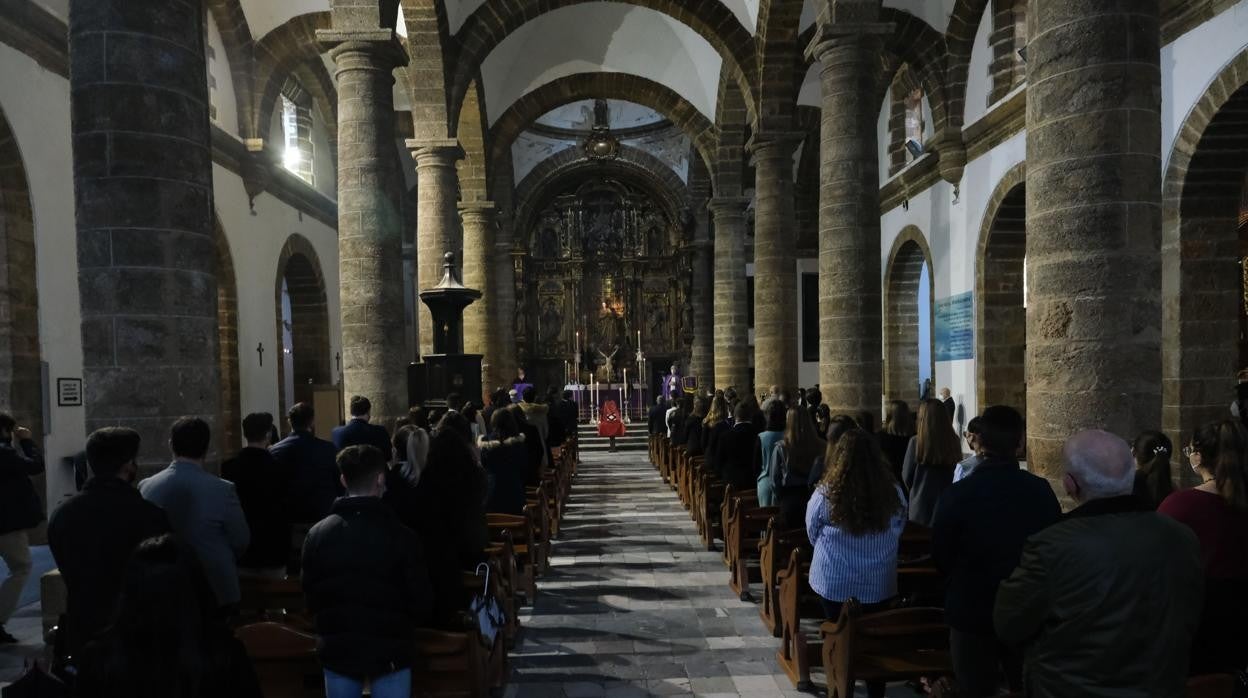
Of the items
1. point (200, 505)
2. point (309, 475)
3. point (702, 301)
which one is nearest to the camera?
point (200, 505)

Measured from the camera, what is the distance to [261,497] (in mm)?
4902

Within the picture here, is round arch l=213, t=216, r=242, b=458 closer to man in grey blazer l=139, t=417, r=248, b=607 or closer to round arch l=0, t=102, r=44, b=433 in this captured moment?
round arch l=0, t=102, r=44, b=433

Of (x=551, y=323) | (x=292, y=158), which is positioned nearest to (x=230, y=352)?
(x=292, y=158)

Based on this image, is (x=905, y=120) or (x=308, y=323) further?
(x=308, y=323)

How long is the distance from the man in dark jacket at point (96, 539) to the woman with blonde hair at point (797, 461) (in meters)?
4.07

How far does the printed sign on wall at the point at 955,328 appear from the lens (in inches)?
585

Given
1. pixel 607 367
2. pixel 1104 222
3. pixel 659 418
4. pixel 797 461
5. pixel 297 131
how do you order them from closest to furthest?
pixel 1104 222 < pixel 797 461 < pixel 659 418 < pixel 297 131 < pixel 607 367

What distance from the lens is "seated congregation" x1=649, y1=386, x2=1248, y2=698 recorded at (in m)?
2.51

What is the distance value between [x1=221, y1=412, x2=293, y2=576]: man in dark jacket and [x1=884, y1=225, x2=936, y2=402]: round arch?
15637 millimetres

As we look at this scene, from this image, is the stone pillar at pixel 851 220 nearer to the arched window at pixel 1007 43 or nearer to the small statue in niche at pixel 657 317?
the arched window at pixel 1007 43

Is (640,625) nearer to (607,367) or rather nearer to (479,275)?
(479,275)

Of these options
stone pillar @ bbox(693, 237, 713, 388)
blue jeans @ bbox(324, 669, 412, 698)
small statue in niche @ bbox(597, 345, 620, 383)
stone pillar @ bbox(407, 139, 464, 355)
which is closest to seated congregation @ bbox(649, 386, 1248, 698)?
blue jeans @ bbox(324, 669, 412, 698)

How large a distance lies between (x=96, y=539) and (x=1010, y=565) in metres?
3.67

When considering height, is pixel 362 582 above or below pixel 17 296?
below
